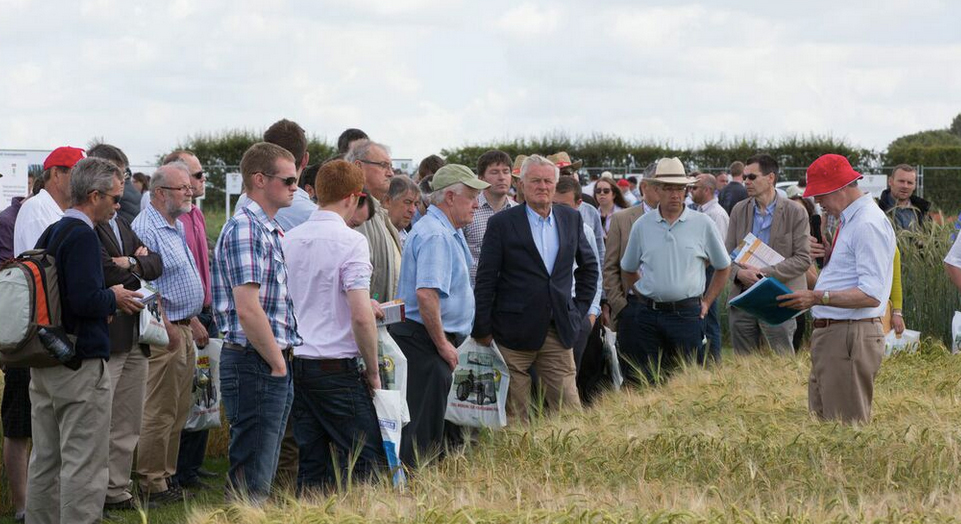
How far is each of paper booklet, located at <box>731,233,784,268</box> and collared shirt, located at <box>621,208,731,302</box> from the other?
0.68 feet

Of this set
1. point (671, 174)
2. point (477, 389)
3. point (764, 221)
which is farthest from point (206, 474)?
point (764, 221)

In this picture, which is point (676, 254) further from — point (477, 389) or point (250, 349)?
point (250, 349)

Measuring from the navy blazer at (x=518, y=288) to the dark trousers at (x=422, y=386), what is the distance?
76 centimetres

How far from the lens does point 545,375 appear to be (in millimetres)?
7750

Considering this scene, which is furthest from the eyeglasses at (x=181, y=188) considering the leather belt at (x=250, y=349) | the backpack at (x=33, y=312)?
the leather belt at (x=250, y=349)

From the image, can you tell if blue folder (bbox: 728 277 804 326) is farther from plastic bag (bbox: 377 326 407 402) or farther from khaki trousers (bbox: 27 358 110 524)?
khaki trousers (bbox: 27 358 110 524)

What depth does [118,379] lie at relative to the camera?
6.43m

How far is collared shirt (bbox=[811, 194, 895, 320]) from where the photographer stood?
6.48 metres

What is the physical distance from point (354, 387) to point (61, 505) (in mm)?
1495

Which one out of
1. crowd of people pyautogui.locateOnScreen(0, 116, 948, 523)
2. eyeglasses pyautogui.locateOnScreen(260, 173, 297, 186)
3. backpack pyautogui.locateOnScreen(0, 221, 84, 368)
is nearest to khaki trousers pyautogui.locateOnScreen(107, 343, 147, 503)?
crowd of people pyautogui.locateOnScreen(0, 116, 948, 523)

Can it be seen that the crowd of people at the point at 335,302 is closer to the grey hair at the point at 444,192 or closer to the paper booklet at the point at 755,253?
the grey hair at the point at 444,192

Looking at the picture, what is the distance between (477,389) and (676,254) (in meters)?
2.11

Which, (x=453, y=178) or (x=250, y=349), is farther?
(x=453, y=178)

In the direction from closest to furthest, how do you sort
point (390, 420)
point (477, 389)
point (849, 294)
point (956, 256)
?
point (390, 420)
point (849, 294)
point (477, 389)
point (956, 256)
